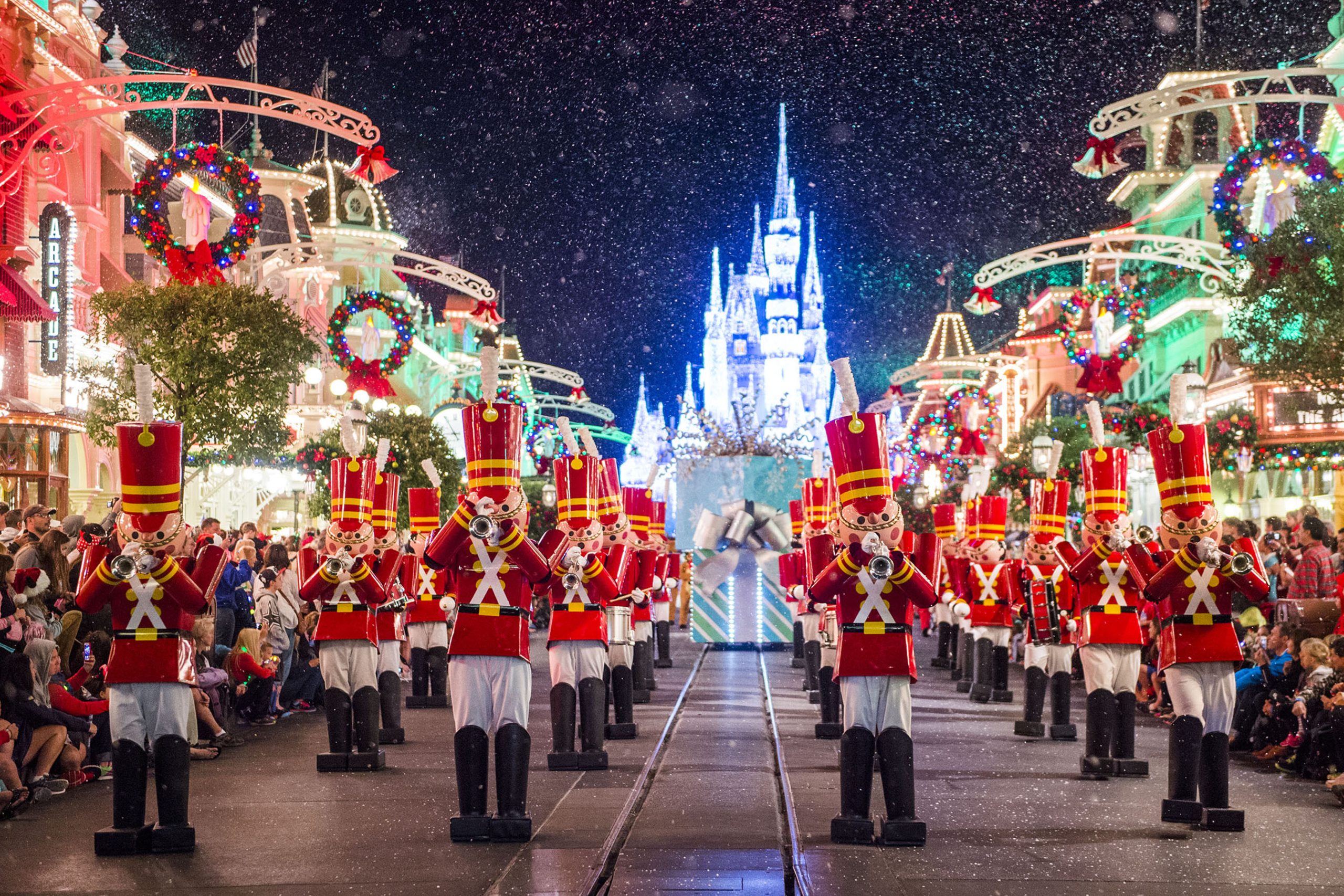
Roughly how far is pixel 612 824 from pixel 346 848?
164 centimetres

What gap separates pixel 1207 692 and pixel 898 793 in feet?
7.41

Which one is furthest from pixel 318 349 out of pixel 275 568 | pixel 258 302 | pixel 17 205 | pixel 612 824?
pixel 612 824

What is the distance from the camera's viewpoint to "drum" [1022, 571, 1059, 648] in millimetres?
13961

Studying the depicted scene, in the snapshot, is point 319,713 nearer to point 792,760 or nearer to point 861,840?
point 792,760

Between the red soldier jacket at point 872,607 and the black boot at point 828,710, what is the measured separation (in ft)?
18.2

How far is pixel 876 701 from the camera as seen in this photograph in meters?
9.38

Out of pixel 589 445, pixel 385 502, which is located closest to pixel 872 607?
pixel 589 445

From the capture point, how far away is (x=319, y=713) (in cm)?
1761

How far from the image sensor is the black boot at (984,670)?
62.2ft

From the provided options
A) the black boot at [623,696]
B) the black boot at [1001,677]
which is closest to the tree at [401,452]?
the black boot at [1001,677]

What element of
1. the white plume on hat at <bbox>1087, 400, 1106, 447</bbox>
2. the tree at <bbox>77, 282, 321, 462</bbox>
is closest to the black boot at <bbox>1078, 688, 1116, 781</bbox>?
the white plume on hat at <bbox>1087, 400, 1106, 447</bbox>

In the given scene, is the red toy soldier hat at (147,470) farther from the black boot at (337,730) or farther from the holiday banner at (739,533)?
the holiday banner at (739,533)

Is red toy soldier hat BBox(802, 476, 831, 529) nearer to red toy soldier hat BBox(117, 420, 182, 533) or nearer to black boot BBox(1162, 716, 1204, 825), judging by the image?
black boot BBox(1162, 716, 1204, 825)

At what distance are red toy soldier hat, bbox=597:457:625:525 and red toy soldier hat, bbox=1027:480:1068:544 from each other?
3.94 meters
